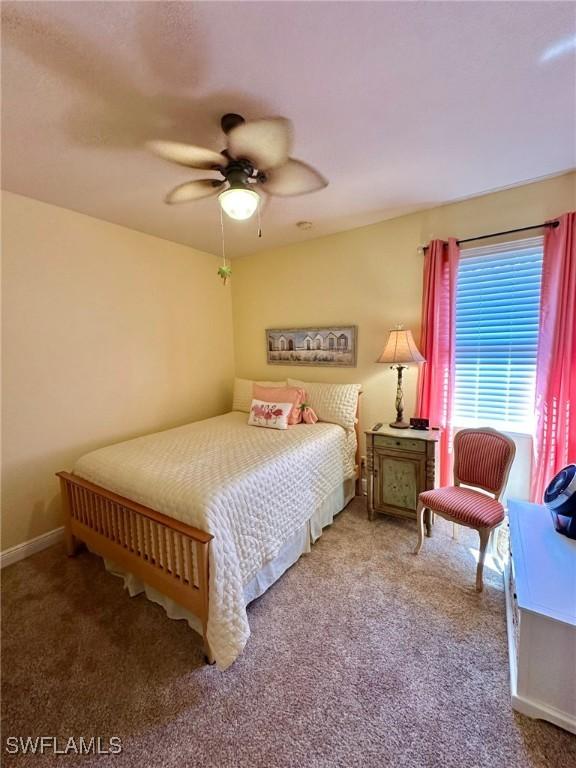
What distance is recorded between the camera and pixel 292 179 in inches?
71.0

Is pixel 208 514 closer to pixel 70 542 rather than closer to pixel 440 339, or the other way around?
pixel 70 542

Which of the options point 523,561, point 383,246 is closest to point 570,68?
point 383,246

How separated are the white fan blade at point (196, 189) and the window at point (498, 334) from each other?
1.99 meters

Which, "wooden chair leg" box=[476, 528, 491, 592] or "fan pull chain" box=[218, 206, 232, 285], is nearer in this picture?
"wooden chair leg" box=[476, 528, 491, 592]

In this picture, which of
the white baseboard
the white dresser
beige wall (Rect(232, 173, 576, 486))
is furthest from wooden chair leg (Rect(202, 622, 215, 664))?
beige wall (Rect(232, 173, 576, 486))

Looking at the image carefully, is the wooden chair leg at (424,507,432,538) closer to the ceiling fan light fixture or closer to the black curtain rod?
the black curtain rod

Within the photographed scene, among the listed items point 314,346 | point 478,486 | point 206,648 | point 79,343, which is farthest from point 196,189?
point 478,486

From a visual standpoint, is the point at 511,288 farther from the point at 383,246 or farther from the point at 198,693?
the point at 198,693

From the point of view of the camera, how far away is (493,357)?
2.46m

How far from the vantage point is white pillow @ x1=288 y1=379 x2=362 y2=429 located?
2.85m

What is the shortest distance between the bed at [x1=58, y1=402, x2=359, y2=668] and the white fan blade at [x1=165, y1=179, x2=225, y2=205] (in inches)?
64.3

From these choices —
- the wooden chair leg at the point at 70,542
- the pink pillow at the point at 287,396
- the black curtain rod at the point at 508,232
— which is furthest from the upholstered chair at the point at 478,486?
the wooden chair leg at the point at 70,542

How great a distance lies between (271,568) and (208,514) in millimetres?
730

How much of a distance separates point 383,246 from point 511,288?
1106 millimetres
